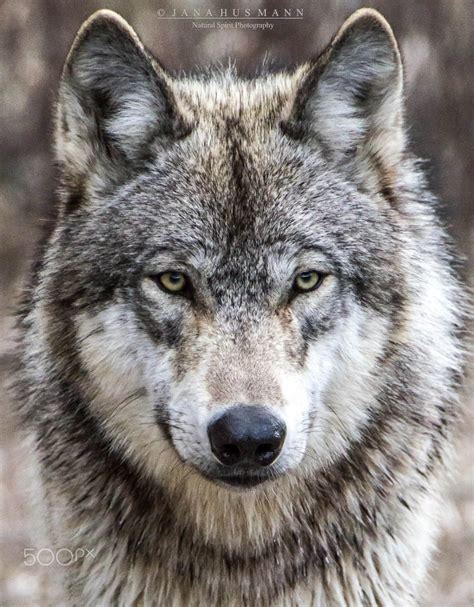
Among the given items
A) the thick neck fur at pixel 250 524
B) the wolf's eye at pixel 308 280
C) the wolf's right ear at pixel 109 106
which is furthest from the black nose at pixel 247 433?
the wolf's right ear at pixel 109 106

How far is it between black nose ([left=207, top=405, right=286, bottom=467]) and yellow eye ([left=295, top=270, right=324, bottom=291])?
18.9 inches

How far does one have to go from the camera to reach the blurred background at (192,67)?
4543 mm

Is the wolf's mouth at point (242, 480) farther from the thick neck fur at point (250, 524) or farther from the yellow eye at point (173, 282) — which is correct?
the yellow eye at point (173, 282)

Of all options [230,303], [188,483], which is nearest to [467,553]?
[188,483]

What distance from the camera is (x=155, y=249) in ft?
9.31

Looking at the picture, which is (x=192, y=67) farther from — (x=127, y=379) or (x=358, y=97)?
(x=127, y=379)

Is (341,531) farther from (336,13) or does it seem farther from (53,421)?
(336,13)

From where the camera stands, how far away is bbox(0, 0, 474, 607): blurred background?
179 inches

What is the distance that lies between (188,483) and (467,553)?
2638mm

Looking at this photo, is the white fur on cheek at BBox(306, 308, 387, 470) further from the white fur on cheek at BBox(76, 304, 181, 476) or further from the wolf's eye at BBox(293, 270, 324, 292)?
the white fur on cheek at BBox(76, 304, 181, 476)

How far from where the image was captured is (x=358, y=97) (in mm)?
3037

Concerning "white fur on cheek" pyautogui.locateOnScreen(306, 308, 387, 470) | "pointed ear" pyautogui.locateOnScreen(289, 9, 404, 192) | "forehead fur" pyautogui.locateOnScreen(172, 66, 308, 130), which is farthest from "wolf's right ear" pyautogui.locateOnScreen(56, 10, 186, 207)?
"white fur on cheek" pyautogui.locateOnScreen(306, 308, 387, 470)

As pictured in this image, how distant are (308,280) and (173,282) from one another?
39 cm

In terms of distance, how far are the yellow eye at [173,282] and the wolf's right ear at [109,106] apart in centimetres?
43
